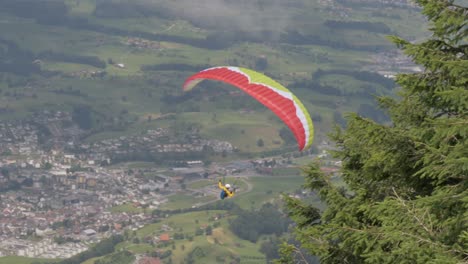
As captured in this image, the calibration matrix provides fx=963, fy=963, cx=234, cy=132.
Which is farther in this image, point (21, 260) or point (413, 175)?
point (21, 260)

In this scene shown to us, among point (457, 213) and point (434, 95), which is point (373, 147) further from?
point (457, 213)

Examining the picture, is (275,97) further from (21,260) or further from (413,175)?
(21,260)

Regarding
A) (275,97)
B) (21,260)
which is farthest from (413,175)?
(21,260)

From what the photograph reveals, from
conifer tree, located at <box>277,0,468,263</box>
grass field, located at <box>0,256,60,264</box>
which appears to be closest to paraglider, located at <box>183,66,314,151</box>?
conifer tree, located at <box>277,0,468,263</box>

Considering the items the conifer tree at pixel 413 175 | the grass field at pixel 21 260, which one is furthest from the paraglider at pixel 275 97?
the grass field at pixel 21 260

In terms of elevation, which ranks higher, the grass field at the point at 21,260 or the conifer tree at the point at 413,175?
the conifer tree at the point at 413,175

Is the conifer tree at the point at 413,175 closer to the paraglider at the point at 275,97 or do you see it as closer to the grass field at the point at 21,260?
the paraglider at the point at 275,97
